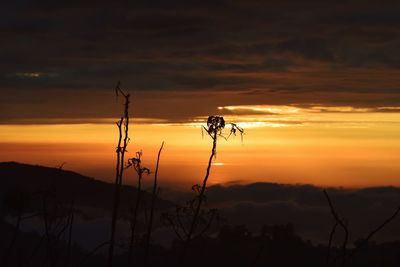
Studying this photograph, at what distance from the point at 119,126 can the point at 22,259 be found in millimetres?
2296

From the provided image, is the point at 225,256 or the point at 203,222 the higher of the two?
the point at 203,222

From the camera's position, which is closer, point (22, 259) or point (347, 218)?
point (347, 218)

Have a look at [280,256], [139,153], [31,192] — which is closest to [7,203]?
[31,192]

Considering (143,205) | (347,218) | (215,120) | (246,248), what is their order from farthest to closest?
(246,248) < (215,120) < (143,205) < (347,218)

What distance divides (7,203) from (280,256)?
106m

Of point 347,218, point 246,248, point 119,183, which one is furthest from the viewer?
point 246,248

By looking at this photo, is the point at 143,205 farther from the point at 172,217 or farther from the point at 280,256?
the point at 280,256

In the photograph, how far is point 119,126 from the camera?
957cm

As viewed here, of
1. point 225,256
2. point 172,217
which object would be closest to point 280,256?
point 225,256

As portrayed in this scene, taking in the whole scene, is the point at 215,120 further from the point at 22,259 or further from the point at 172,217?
the point at 22,259

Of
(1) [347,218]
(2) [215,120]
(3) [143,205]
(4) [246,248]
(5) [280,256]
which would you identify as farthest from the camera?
(5) [280,256]

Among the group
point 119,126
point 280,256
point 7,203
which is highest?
point 119,126

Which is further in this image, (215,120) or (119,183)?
(215,120)

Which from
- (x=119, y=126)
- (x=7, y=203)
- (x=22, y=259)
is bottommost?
(x=22, y=259)
